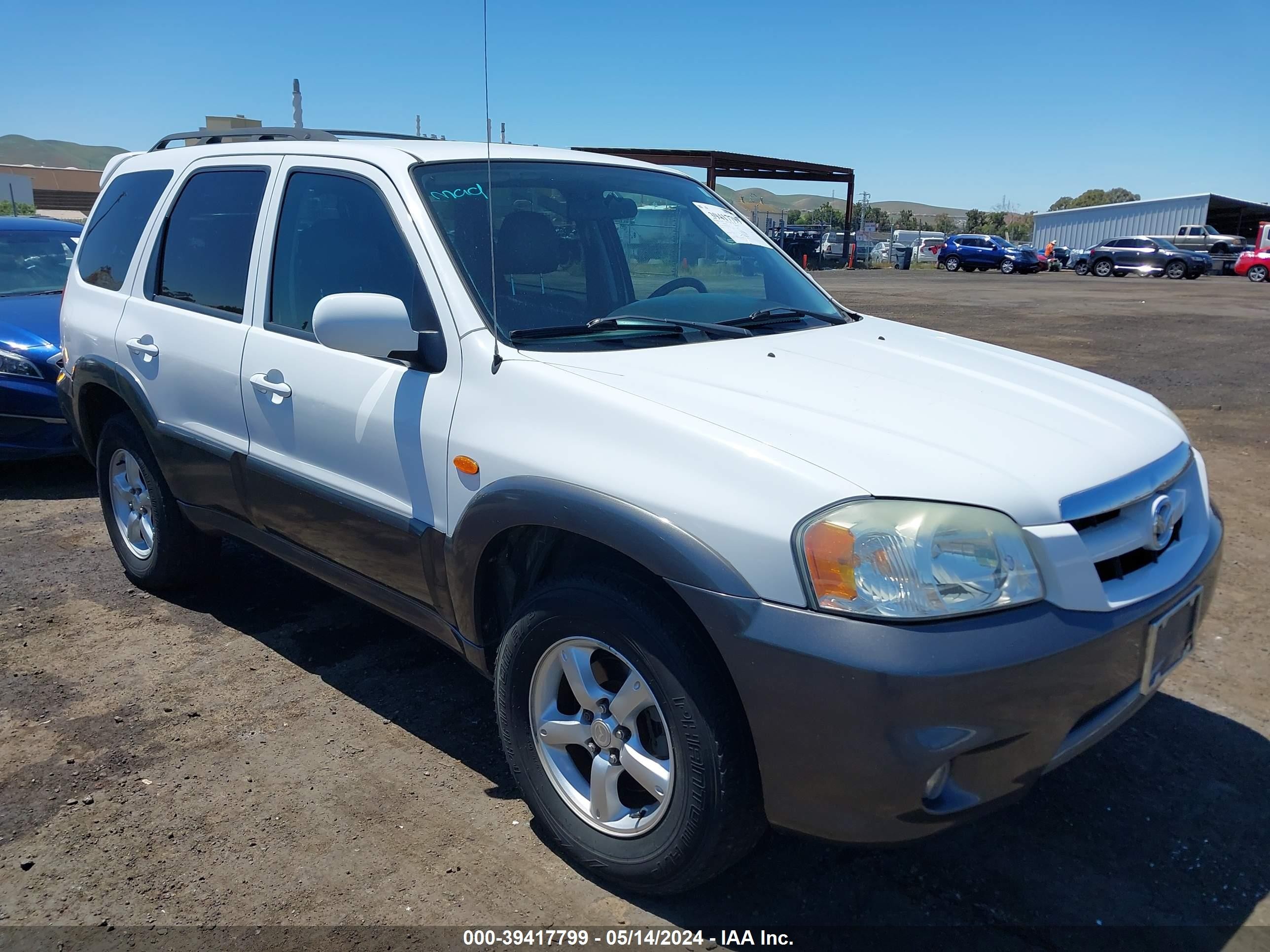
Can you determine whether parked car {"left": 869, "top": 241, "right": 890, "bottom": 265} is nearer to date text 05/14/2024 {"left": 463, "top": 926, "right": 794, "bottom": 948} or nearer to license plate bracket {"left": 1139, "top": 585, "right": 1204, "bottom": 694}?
license plate bracket {"left": 1139, "top": 585, "right": 1204, "bottom": 694}

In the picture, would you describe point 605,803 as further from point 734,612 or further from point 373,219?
point 373,219

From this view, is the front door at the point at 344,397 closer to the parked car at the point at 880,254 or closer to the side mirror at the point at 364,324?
the side mirror at the point at 364,324

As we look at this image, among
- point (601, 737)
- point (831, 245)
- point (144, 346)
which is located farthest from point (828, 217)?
point (601, 737)

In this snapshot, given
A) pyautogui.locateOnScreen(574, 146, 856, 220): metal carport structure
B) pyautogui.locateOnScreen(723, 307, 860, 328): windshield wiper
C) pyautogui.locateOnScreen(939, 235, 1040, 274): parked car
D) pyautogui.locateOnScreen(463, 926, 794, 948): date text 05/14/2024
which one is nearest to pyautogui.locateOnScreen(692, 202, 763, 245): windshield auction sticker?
pyautogui.locateOnScreen(723, 307, 860, 328): windshield wiper

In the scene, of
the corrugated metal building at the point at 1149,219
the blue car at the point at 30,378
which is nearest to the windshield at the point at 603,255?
the blue car at the point at 30,378

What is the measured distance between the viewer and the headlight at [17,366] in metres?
6.41

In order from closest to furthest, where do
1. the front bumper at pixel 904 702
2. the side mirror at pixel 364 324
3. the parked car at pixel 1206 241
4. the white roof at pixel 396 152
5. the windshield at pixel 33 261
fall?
the front bumper at pixel 904 702 < the side mirror at pixel 364 324 < the white roof at pixel 396 152 < the windshield at pixel 33 261 < the parked car at pixel 1206 241

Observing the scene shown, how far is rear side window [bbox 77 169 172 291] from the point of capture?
170 inches

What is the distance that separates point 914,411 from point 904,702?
0.83 m

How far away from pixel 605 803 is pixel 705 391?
112 centimetres

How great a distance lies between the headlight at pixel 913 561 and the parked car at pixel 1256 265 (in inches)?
1497

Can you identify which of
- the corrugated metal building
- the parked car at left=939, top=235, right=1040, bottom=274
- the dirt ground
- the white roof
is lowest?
the dirt ground

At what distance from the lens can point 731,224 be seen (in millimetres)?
3955

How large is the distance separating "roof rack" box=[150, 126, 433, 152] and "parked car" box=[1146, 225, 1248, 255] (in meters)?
41.4
